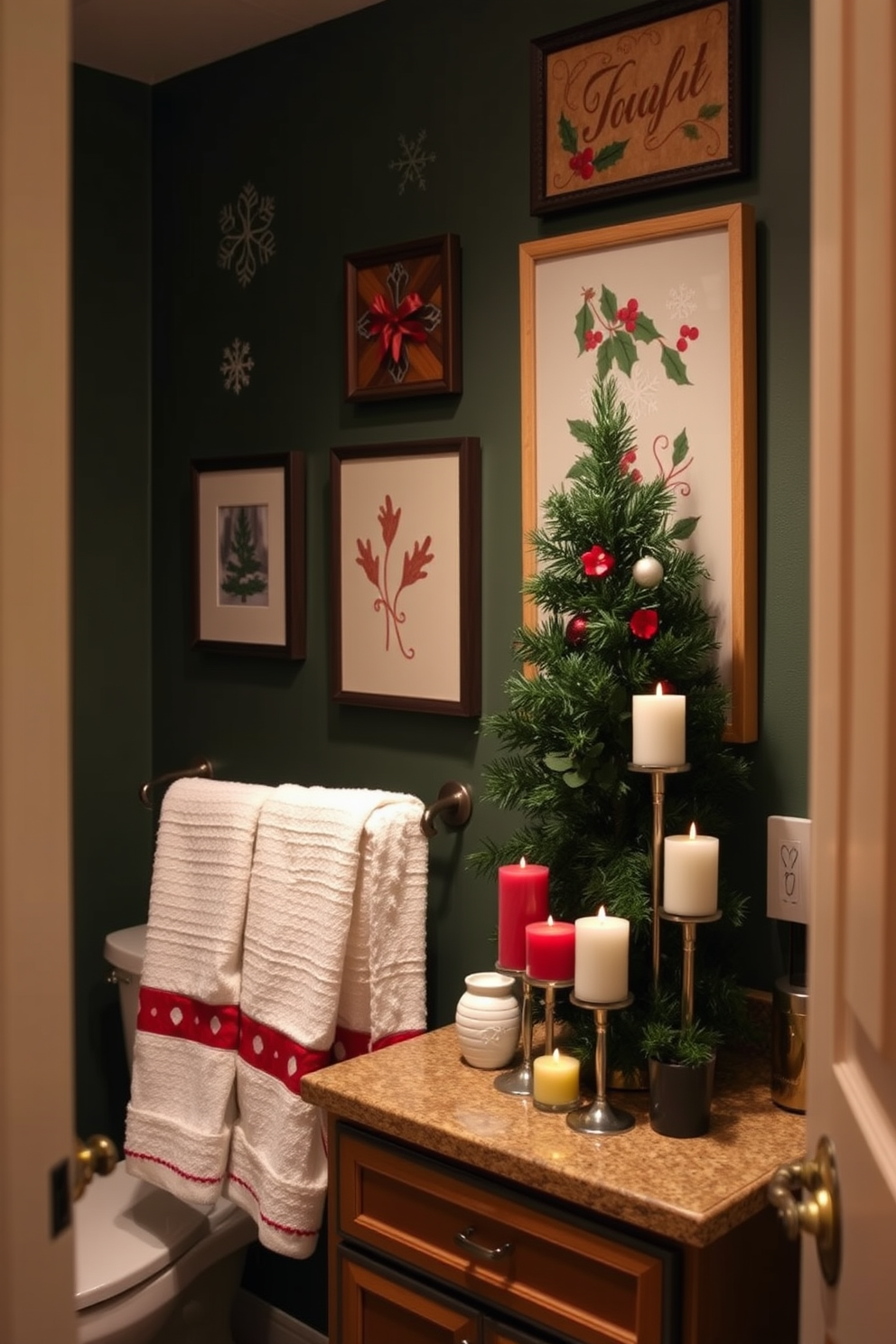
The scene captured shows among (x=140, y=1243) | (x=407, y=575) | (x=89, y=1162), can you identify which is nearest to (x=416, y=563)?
(x=407, y=575)

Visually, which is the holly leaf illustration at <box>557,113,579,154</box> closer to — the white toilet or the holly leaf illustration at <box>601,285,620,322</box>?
the holly leaf illustration at <box>601,285,620,322</box>

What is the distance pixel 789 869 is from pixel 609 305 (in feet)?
2.60

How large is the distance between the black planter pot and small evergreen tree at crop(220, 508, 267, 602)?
1.22m

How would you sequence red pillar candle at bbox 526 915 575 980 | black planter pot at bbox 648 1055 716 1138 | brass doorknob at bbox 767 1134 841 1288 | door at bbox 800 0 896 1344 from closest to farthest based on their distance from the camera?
door at bbox 800 0 896 1344, brass doorknob at bbox 767 1134 841 1288, black planter pot at bbox 648 1055 716 1138, red pillar candle at bbox 526 915 575 980

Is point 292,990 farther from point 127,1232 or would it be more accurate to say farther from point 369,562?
point 369,562

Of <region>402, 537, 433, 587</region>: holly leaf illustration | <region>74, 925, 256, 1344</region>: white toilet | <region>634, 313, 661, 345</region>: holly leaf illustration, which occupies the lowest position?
<region>74, 925, 256, 1344</region>: white toilet

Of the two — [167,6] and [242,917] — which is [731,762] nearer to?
[242,917]

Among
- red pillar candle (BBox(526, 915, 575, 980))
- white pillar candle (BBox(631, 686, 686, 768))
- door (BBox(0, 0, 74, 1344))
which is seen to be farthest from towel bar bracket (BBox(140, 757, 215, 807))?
door (BBox(0, 0, 74, 1344))

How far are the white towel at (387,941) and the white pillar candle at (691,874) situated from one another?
589 millimetres

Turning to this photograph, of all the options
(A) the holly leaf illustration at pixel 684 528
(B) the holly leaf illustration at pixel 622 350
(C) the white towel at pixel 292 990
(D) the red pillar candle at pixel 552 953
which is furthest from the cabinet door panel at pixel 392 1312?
(B) the holly leaf illustration at pixel 622 350

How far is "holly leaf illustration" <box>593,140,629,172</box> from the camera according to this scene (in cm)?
188

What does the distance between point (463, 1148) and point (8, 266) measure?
112cm

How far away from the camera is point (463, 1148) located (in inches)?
62.0

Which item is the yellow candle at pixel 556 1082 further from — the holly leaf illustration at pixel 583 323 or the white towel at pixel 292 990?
the holly leaf illustration at pixel 583 323
